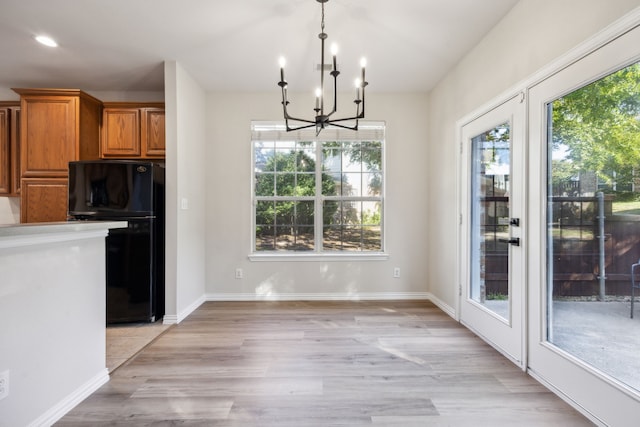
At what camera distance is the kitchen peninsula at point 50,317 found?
1410 millimetres

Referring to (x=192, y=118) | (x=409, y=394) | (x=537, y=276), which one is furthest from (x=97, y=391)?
(x=537, y=276)

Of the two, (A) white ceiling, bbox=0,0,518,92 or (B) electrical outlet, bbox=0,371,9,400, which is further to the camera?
(A) white ceiling, bbox=0,0,518,92

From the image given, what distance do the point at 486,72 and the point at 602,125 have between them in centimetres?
125

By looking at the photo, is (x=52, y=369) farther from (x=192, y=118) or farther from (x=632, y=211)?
(x=632, y=211)

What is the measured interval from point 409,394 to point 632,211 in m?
1.54

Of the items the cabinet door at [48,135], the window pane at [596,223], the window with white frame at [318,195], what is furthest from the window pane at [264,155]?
the window pane at [596,223]

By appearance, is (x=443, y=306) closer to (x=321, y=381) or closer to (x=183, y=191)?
(x=321, y=381)

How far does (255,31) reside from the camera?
261 cm

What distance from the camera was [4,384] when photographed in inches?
54.3

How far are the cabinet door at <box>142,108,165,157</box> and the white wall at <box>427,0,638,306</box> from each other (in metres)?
3.19

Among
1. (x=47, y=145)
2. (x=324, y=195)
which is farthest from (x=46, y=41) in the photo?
(x=324, y=195)

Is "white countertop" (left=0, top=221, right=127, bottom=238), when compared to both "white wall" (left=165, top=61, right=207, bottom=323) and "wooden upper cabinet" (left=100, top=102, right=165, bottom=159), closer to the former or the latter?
"white wall" (left=165, top=61, right=207, bottom=323)

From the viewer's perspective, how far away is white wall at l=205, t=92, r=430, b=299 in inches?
153

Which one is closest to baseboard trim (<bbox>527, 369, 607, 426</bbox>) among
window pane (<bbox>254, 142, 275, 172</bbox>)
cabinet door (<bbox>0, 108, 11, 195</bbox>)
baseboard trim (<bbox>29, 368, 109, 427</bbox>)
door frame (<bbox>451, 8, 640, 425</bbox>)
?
door frame (<bbox>451, 8, 640, 425</bbox>)
